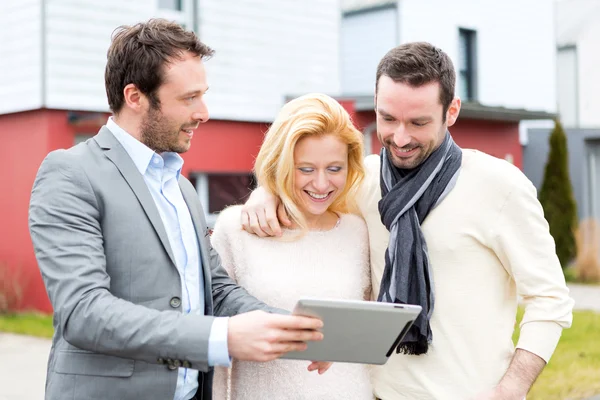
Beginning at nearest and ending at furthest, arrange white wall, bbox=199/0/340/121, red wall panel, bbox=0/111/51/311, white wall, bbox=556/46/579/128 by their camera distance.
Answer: red wall panel, bbox=0/111/51/311 → white wall, bbox=199/0/340/121 → white wall, bbox=556/46/579/128

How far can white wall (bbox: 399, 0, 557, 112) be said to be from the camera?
50.5 ft

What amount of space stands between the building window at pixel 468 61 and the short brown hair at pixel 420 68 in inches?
560

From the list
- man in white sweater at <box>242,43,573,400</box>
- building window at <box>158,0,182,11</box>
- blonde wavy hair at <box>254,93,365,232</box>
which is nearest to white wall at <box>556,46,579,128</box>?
building window at <box>158,0,182,11</box>

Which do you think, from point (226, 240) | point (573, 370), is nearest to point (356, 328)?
point (226, 240)

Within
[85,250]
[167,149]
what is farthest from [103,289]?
[167,149]

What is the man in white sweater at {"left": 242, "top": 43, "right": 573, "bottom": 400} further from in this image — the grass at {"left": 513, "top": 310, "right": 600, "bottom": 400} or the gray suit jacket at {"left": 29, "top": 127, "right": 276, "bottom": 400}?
the grass at {"left": 513, "top": 310, "right": 600, "bottom": 400}

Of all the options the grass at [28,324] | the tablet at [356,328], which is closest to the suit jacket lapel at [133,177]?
the tablet at [356,328]

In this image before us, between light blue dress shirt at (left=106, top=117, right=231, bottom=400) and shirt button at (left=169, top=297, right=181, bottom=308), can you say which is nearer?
shirt button at (left=169, top=297, right=181, bottom=308)

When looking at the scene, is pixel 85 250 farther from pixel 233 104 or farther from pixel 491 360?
pixel 233 104

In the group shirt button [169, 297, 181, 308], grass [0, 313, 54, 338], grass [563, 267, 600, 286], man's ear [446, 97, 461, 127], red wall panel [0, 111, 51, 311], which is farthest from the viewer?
grass [563, 267, 600, 286]

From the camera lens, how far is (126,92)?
8.05 feet

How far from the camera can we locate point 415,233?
8.89 ft

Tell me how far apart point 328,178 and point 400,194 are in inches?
12.9

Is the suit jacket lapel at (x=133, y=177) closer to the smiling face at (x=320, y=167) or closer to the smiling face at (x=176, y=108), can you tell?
the smiling face at (x=176, y=108)
